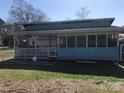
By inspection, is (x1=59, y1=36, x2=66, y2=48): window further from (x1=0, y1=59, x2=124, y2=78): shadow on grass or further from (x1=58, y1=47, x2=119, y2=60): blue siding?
(x1=0, y1=59, x2=124, y2=78): shadow on grass

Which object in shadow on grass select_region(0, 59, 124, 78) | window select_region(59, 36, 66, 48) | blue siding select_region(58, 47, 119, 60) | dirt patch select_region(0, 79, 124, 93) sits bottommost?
dirt patch select_region(0, 79, 124, 93)

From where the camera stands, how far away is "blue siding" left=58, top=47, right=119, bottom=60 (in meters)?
20.5

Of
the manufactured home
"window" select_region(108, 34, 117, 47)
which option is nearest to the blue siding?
the manufactured home

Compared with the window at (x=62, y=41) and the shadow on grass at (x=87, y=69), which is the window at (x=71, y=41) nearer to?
the window at (x=62, y=41)

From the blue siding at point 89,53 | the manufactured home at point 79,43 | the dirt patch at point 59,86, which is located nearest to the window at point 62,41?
the manufactured home at point 79,43

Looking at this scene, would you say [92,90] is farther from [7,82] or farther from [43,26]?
[43,26]

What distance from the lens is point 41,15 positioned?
68.1m

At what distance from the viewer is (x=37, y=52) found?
23312 mm

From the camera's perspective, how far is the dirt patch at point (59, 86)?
10305 mm

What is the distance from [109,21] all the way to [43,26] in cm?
729

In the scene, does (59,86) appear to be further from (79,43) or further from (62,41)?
(62,41)

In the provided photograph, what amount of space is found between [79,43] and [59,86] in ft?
38.5

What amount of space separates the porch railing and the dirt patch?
34.7 feet

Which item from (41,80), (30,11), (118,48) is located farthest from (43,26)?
(30,11)
